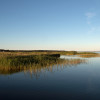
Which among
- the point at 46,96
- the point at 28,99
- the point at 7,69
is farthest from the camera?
the point at 7,69

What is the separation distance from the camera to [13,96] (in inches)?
360

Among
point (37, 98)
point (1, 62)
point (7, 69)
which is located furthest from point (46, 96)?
point (1, 62)

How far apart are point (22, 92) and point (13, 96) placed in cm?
98

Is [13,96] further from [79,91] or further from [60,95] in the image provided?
[79,91]

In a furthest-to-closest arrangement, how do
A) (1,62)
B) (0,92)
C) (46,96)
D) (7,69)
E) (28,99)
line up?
1. (1,62)
2. (7,69)
3. (0,92)
4. (46,96)
5. (28,99)

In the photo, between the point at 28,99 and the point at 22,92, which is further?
the point at 22,92

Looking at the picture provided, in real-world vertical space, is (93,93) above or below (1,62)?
below

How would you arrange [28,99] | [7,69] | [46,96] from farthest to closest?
[7,69]
[46,96]
[28,99]

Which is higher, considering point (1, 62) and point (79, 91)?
point (1, 62)

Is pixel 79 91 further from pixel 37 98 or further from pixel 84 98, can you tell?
pixel 37 98

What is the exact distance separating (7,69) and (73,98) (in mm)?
12817

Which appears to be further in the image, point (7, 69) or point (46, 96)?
point (7, 69)

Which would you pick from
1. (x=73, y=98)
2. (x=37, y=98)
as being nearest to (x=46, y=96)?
(x=37, y=98)

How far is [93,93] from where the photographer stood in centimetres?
1016
